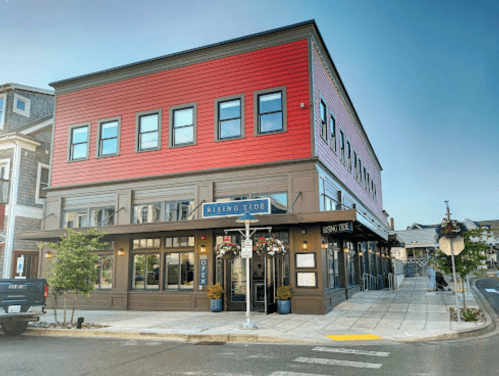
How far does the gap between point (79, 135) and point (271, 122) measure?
9288 millimetres

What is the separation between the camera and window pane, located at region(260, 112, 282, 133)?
15.6 m

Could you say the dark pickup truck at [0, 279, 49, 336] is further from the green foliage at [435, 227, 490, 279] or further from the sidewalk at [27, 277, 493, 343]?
the green foliage at [435, 227, 490, 279]

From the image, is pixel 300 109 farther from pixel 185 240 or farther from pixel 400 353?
pixel 400 353

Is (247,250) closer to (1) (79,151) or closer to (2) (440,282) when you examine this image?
(1) (79,151)

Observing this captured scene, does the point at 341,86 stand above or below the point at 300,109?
above

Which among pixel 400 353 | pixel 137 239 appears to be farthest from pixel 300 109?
pixel 400 353

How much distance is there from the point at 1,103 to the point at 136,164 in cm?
1023

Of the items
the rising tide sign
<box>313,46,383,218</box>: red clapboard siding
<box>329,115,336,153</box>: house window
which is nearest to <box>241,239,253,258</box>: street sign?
the rising tide sign

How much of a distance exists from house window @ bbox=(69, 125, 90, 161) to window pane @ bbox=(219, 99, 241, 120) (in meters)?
6.65

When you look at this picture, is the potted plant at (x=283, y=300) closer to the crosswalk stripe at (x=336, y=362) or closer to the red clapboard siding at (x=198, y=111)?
the red clapboard siding at (x=198, y=111)

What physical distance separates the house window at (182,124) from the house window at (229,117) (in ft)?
3.60

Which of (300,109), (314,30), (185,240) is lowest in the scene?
(185,240)

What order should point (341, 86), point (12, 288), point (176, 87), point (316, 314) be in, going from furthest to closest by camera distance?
1. point (341, 86)
2. point (176, 87)
3. point (316, 314)
4. point (12, 288)

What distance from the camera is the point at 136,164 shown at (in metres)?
17.8
